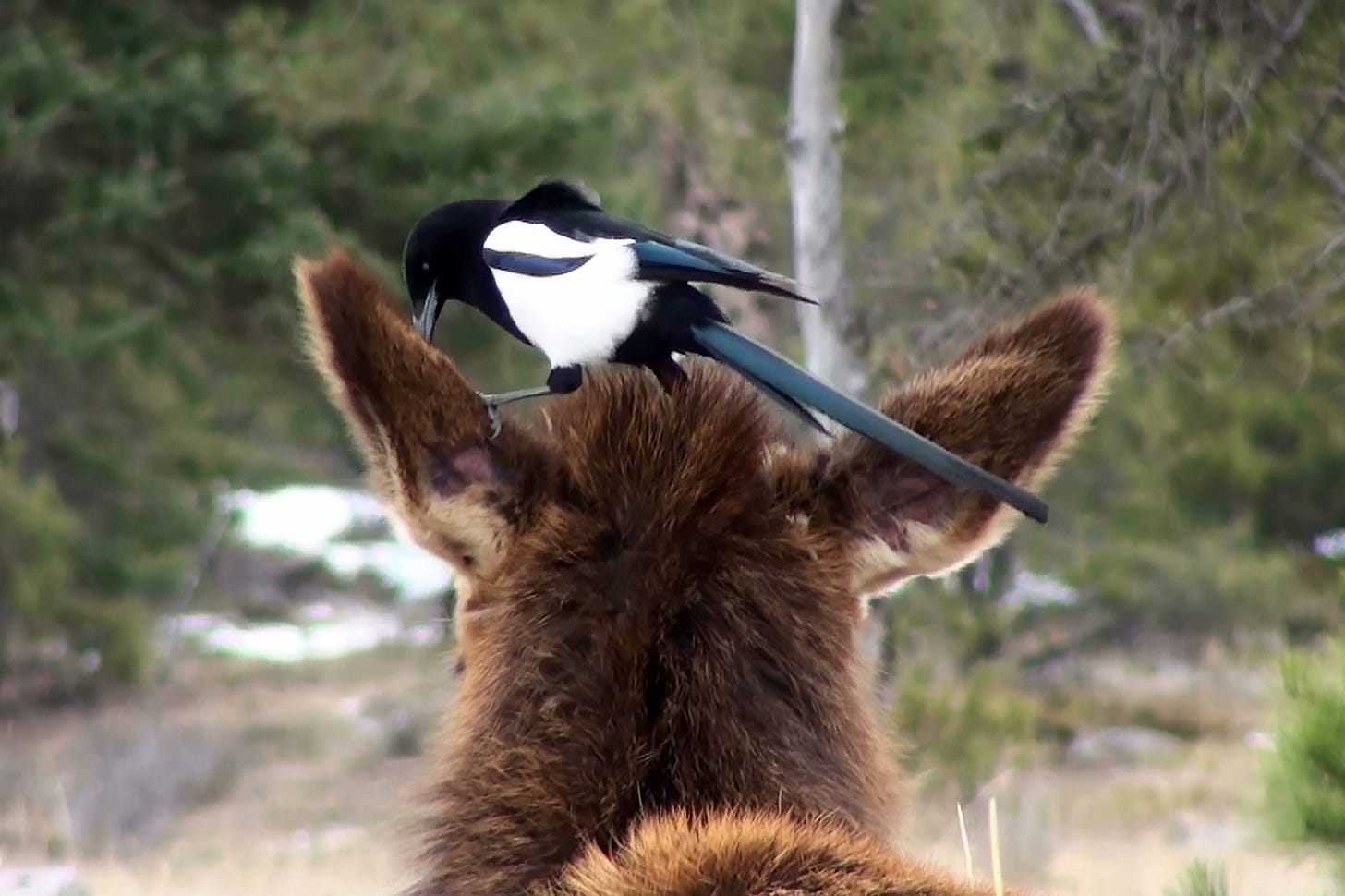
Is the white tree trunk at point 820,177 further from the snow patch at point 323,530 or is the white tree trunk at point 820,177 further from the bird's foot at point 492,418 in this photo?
the snow patch at point 323,530

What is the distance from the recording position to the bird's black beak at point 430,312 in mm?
1953

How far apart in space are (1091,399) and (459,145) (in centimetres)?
1091

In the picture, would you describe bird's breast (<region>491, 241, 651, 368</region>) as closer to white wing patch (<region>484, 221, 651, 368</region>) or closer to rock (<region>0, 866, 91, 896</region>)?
white wing patch (<region>484, 221, 651, 368</region>)

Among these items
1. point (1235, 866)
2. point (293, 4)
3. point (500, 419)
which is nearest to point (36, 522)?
point (293, 4)

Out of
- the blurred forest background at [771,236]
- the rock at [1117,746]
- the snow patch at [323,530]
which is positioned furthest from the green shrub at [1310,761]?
the rock at [1117,746]

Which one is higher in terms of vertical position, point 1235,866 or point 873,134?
point 873,134

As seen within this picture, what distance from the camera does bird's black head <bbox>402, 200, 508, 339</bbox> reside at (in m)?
2.00

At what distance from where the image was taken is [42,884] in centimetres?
805

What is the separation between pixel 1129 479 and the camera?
1780 cm

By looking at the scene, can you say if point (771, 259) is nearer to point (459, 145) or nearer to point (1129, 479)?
point (459, 145)

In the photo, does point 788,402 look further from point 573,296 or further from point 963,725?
point 963,725

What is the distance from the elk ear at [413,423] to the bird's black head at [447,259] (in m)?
0.66

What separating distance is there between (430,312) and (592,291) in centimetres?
23

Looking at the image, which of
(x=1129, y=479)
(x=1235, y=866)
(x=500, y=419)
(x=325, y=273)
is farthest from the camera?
(x=1129, y=479)
